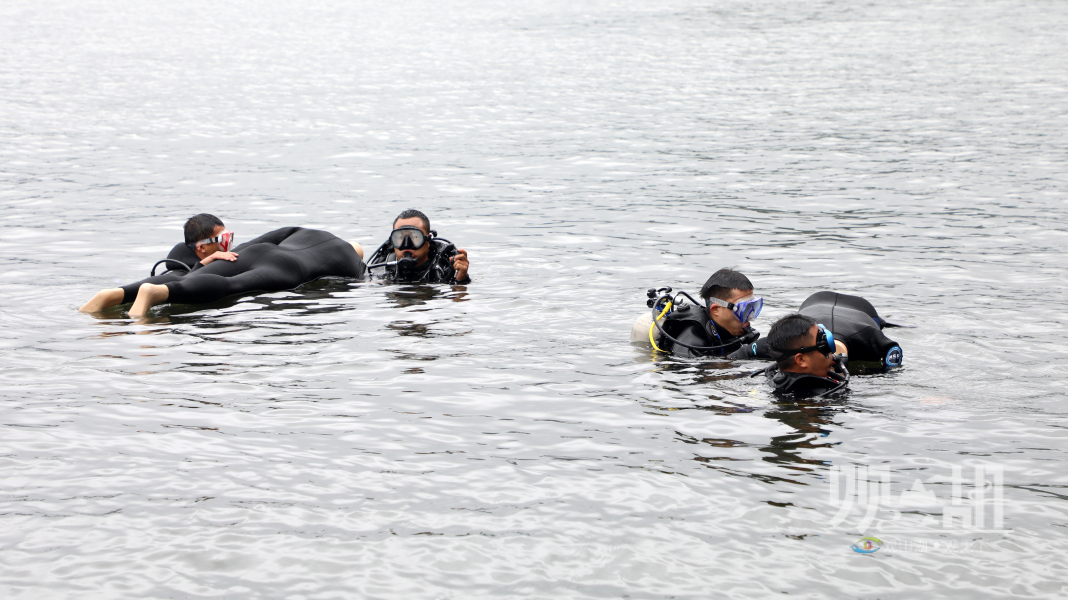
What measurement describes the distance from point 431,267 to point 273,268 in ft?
6.01

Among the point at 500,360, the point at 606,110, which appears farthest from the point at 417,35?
the point at 500,360

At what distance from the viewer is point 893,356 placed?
8039 mm

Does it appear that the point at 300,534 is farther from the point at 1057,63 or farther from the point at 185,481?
the point at 1057,63

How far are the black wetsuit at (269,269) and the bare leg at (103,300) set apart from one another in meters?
0.09

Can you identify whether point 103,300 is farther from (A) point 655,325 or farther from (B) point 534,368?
(A) point 655,325

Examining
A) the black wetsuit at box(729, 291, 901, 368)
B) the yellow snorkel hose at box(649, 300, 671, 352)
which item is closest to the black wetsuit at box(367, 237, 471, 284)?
the yellow snorkel hose at box(649, 300, 671, 352)

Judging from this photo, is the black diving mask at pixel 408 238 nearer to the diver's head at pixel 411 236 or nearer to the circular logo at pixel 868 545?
the diver's head at pixel 411 236

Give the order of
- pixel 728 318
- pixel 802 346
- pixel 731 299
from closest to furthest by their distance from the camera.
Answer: pixel 802 346 < pixel 731 299 < pixel 728 318

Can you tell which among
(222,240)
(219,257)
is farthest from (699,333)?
(222,240)

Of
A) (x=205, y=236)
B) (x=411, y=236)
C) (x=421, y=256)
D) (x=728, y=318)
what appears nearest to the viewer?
(x=728, y=318)

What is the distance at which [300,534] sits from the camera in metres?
5.42

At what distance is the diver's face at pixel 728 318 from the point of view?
8.22m

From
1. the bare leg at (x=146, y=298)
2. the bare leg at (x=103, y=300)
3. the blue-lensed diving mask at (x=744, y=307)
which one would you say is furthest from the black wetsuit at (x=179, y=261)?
the blue-lensed diving mask at (x=744, y=307)

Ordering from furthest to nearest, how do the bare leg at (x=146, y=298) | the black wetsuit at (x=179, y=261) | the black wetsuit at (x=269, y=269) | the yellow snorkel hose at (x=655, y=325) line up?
the black wetsuit at (x=179, y=261), the black wetsuit at (x=269, y=269), the bare leg at (x=146, y=298), the yellow snorkel hose at (x=655, y=325)
